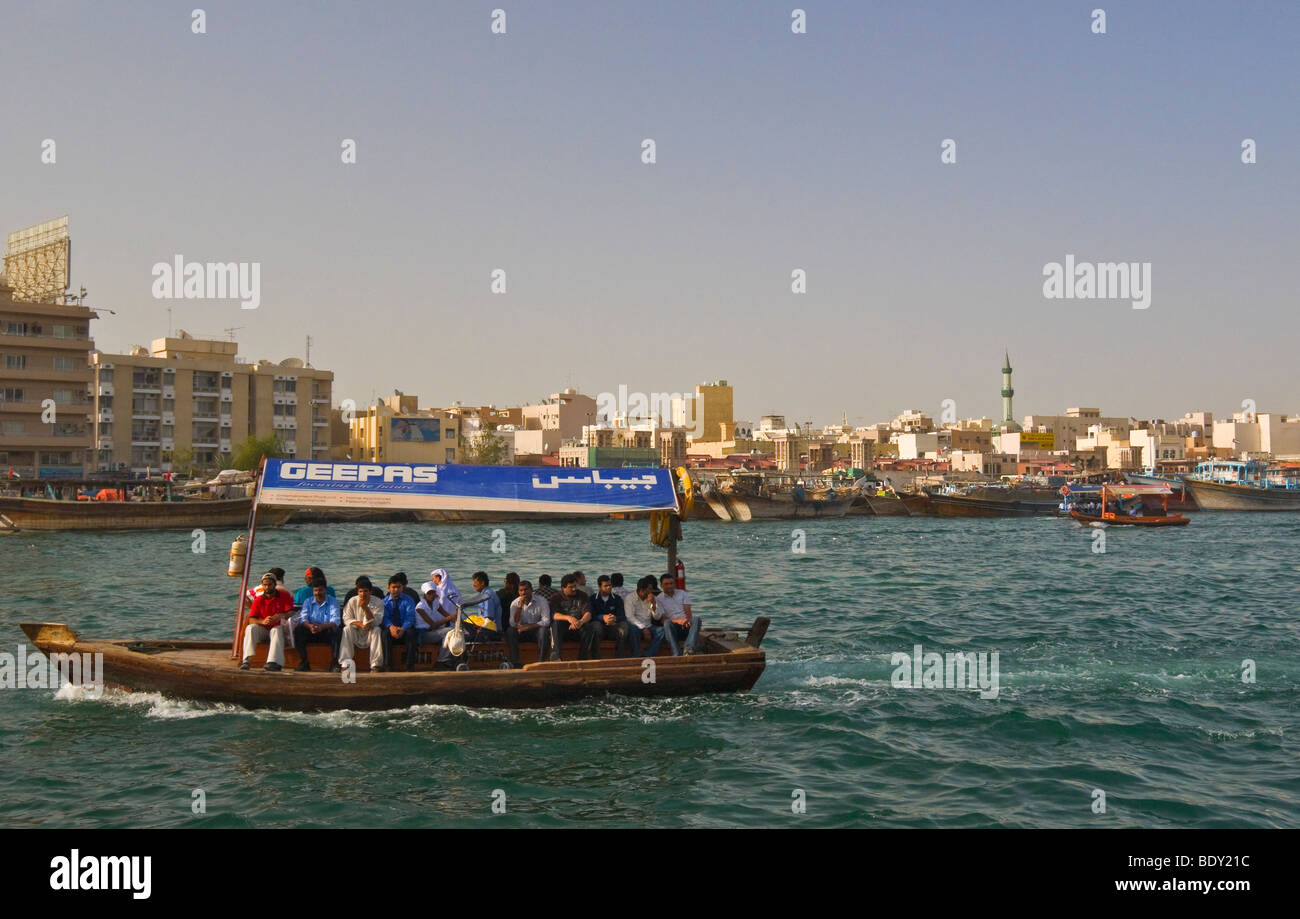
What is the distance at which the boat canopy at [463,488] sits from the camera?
14.0 meters

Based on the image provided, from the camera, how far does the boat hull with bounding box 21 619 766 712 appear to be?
13117 mm

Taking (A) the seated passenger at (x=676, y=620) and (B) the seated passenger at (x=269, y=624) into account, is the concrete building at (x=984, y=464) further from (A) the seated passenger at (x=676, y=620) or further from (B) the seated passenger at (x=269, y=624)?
(B) the seated passenger at (x=269, y=624)

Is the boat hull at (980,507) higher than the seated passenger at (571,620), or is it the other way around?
the seated passenger at (571,620)

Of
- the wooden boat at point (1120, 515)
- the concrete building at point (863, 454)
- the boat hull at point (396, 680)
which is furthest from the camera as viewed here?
the concrete building at point (863, 454)

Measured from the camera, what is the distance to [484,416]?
15062 cm

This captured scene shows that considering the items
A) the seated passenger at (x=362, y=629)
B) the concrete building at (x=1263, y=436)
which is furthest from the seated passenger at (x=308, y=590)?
the concrete building at (x=1263, y=436)

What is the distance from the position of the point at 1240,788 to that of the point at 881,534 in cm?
5162

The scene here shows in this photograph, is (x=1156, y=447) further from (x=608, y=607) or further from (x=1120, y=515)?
(x=608, y=607)

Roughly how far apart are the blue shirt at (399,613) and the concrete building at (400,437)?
84767mm

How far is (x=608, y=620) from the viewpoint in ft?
46.6
